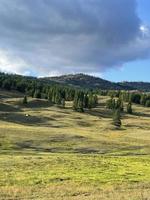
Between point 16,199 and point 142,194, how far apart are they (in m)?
6.61

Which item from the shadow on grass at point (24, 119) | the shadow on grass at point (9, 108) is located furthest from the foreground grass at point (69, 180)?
the shadow on grass at point (9, 108)

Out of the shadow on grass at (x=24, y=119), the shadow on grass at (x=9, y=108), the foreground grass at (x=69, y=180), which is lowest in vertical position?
the shadow on grass at (x=24, y=119)

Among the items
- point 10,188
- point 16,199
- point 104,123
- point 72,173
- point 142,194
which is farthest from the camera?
point 104,123

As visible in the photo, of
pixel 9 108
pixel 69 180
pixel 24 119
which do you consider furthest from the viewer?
pixel 9 108

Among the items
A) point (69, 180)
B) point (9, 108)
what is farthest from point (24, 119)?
point (69, 180)

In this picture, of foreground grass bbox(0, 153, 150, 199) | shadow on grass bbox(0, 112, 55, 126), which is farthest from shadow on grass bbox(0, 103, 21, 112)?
foreground grass bbox(0, 153, 150, 199)

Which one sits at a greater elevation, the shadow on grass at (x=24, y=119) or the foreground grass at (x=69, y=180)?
the foreground grass at (x=69, y=180)

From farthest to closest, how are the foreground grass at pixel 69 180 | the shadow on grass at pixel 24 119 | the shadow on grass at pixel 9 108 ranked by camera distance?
1. the shadow on grass at pixel 9 108
2. the shadow on grass at pixel 24 119
3. the foreground grass at pixel 69 180

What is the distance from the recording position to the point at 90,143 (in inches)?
3236

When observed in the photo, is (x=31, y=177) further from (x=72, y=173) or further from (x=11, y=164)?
(x=11, y=164)

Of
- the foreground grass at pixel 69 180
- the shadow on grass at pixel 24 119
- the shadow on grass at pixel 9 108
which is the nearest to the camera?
the foreground grass at pixel 69 180

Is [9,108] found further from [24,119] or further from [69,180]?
[69,180]

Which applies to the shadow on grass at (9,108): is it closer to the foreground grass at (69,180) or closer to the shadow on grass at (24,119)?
the shadow on grass at (24,119)

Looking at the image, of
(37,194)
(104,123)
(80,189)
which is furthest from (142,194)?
(104,123)
